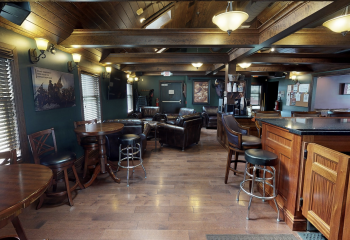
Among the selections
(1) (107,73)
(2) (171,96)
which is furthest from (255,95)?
(1) (107,73)

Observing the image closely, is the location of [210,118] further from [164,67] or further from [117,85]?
[117,85]

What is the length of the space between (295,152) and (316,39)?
2.43 meters

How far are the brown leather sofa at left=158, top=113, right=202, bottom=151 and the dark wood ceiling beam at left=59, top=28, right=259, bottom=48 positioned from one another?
198cm

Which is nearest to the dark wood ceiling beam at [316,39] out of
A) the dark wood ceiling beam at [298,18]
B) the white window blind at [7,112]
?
the dark wood ceiling beam at [298,18]

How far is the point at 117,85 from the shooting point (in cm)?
584

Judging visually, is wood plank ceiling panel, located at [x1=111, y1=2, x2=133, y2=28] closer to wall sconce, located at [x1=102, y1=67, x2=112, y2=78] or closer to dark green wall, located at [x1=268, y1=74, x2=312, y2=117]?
wall sconce, located at [x1=102, y1=67, x2=112, y2=78]

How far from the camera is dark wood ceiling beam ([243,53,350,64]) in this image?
4605mm

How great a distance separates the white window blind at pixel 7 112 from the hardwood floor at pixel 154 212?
0.88 meters

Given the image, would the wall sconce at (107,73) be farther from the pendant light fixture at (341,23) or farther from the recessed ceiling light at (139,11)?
the pendant light fixture at (341,23)

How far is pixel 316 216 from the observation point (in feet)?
5.40

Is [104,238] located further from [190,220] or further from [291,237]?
[291,237]

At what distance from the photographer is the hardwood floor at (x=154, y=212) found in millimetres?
1853

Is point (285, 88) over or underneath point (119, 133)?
over

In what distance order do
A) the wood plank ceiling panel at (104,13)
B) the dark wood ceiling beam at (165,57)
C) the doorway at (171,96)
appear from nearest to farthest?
the wood plank ceiling panel at (104,13) → the dark wood ceiling beam at (165,57) → the doorway at (171,96)
